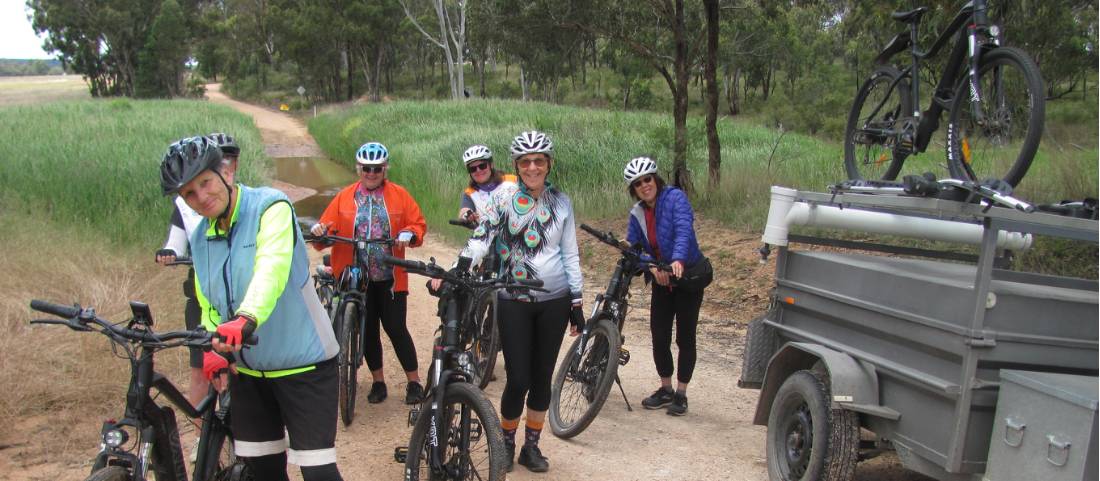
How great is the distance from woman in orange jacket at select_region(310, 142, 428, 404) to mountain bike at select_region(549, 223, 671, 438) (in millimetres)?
1023

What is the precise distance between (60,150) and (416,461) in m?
13.2

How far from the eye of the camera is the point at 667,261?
6277mm

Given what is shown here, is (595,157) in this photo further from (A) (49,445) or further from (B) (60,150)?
(A) (49,445)

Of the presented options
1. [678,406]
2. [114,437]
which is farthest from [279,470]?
[678,406]

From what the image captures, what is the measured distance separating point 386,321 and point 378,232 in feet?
2.11

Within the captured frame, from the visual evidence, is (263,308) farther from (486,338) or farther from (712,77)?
(712,77)

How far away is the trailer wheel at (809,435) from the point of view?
425 cm

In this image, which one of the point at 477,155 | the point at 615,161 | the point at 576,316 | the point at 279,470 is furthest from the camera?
the point at 615,161

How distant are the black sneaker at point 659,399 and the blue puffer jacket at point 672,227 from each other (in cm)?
101

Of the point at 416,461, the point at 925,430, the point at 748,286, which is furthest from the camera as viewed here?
the point at 748,286

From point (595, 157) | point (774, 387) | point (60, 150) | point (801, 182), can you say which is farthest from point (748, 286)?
point (60, 150)

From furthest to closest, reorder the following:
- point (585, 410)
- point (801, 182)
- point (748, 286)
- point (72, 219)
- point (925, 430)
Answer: point (801, 182) → point (72, 219) → point (748, 286) → point (585, 410) → point (925, 430)

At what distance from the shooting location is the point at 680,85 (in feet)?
49.0

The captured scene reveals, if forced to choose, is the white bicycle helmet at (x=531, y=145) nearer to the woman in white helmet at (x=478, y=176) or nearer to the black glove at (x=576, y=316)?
the black glove at (x=576, y=316)
